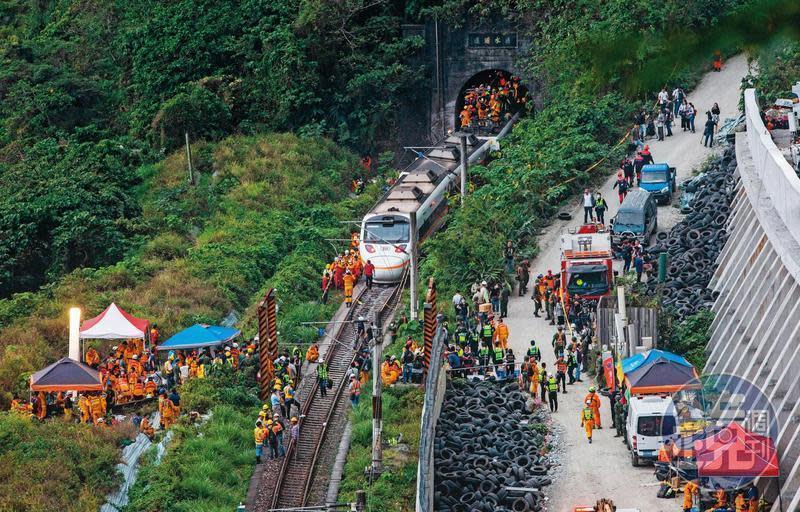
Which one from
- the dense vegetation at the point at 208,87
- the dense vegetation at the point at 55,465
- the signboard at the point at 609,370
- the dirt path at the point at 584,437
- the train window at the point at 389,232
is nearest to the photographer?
the dirt path at the point at 584,437

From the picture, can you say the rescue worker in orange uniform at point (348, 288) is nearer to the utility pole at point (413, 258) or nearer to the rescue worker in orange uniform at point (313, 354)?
the rescue worker in orange uniform at point (313, 354)

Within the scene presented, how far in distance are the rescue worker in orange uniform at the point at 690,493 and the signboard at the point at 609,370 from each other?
6.32 metres

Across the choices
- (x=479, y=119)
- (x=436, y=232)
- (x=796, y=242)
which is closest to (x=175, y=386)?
(x=436, y=232)

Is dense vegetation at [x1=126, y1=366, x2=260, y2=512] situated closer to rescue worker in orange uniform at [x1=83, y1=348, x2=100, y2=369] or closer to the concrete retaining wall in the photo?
rescue worker in orange uniform at [x1=83, y1=348, x2=100, y2=369]

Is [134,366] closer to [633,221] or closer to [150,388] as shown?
[150,388]

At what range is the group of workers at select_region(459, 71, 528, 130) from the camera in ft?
196

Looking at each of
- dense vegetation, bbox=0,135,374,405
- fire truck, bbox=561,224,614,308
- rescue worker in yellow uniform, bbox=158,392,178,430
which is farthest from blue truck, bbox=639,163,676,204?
rescue worker in yellow uniform, bbox=158,392,178,430

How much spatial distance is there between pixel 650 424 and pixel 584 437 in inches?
125

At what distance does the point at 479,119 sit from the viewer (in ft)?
196

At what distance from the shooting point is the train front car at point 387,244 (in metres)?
45.6

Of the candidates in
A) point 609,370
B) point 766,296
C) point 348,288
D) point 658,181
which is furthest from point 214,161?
point 766,296

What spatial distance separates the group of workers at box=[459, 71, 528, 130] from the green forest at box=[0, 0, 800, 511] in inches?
→ 80.2

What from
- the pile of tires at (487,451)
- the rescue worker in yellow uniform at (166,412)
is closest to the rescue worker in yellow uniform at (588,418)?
the pile of tires at (487,451)

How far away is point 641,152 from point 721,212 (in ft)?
22.8
